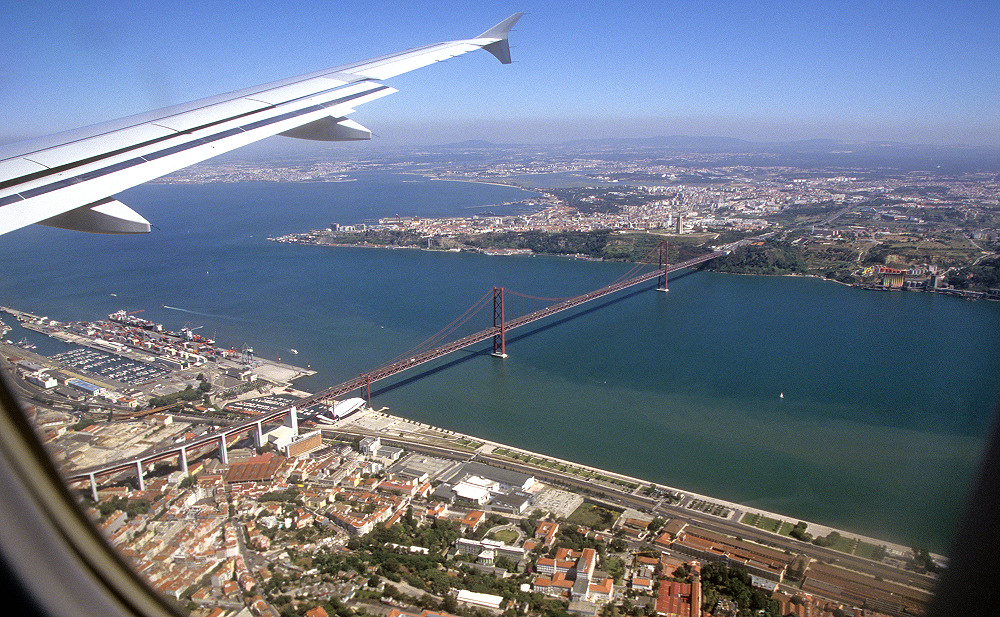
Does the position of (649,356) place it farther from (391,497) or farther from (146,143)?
(146,143)

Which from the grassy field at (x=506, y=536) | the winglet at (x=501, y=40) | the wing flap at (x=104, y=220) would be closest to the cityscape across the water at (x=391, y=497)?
the grassy field at (x=506, y=536)

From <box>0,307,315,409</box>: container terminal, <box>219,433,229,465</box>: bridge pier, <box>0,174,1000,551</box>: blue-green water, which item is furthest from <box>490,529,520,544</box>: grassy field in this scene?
<box>0,307,315,409</box>: container terminal

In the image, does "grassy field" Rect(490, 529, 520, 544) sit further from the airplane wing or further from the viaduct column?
the airplane wing

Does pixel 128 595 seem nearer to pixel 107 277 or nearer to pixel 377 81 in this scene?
pixel 377 81

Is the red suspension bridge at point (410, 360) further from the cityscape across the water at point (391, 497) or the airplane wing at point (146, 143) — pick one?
the airplane wing at point (146, 143)

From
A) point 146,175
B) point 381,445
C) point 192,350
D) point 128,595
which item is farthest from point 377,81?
point 192,350
